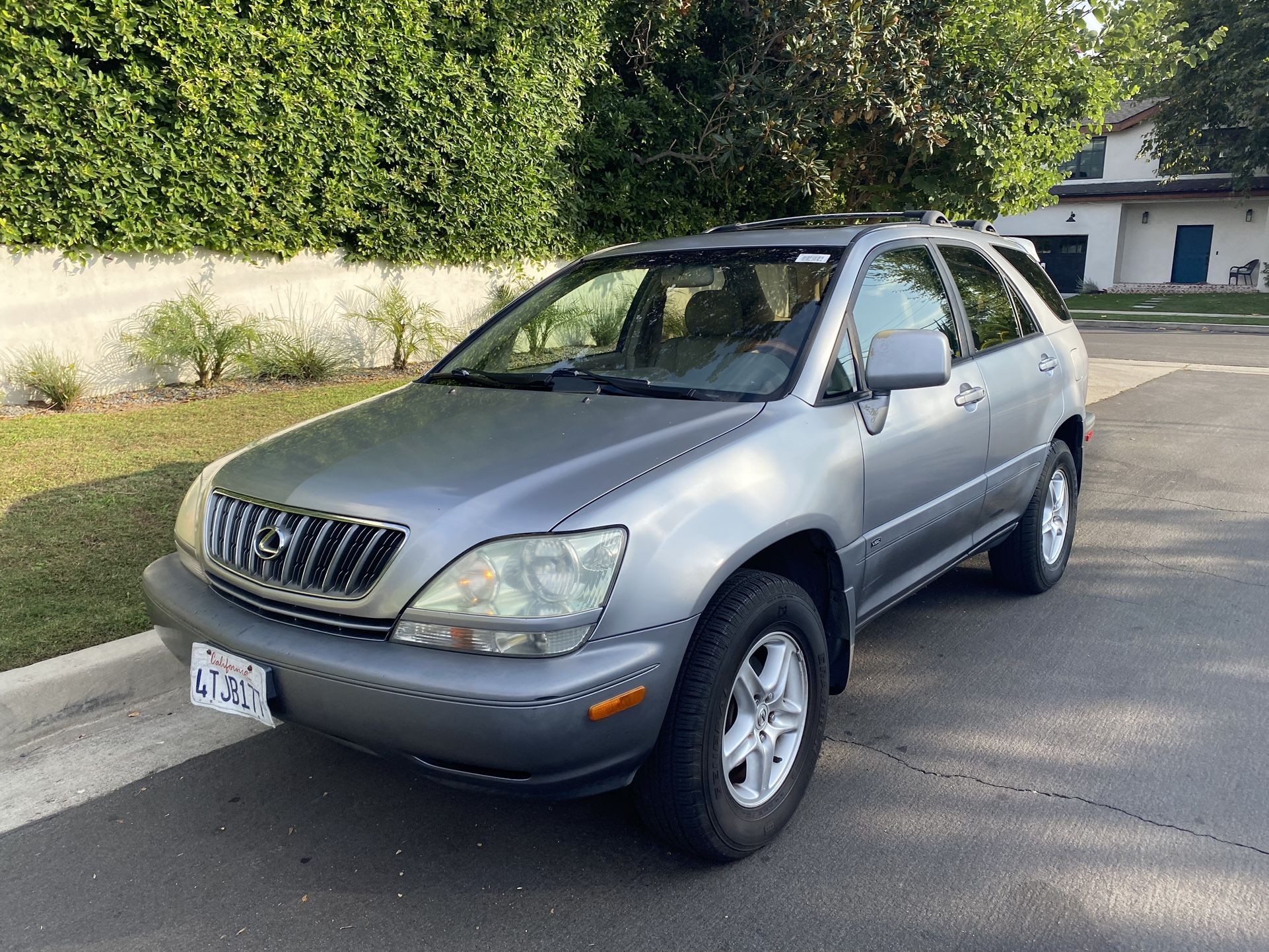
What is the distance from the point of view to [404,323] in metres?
10.6

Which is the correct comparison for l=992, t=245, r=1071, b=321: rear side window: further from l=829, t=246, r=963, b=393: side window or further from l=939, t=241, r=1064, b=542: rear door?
l=829, t=246, r=963, b=393: side window

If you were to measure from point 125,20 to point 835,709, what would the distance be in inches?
297

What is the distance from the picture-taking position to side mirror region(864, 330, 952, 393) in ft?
10.3

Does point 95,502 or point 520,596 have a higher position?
point 520,596

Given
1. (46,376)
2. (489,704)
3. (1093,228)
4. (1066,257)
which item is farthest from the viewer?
(1066,257)

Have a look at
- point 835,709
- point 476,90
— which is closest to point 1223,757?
point 835,709

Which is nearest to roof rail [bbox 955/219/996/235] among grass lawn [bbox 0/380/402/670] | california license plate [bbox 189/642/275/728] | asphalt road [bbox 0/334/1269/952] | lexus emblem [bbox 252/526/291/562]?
asphalt road [bbox 0/334/1269/952]

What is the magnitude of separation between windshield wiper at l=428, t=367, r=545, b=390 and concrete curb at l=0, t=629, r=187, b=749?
4.72ft

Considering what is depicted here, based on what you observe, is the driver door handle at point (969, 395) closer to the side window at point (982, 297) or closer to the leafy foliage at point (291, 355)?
the side window at point (982, 297)

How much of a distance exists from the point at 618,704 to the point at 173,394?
7.66 meters

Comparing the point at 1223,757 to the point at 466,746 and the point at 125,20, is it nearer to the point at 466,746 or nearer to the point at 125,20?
the point at 466,746

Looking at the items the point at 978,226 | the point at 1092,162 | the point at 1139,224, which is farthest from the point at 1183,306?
the point at 978,226

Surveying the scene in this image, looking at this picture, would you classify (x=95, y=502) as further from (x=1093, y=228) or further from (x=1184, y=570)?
(x=1093, y=228)

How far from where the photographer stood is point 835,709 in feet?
12.1
